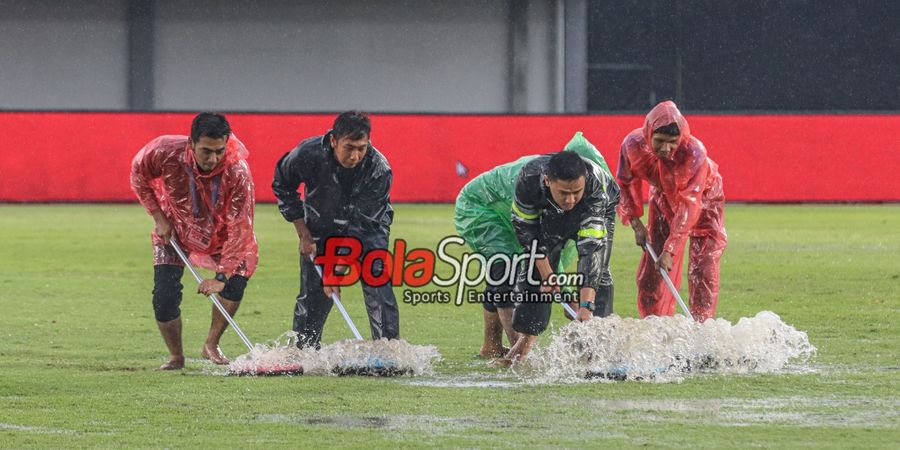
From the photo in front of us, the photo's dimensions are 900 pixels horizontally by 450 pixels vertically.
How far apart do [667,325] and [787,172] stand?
1839cm

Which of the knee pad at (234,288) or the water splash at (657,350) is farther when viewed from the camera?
the knee pad at (234,288)

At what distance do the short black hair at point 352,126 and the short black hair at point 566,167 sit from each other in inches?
41.4

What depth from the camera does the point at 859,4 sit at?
39375 millimetres

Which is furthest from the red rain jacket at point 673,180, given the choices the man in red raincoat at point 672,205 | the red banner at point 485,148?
the red banner at point 485,148

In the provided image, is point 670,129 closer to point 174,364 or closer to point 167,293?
point 167,293

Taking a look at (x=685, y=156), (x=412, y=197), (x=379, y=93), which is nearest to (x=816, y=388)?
(x=685, y=156)

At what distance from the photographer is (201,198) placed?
32.6ft

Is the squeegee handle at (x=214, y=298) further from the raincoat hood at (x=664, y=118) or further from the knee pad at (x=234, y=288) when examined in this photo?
the raincoat hood at (x=664, y=118)

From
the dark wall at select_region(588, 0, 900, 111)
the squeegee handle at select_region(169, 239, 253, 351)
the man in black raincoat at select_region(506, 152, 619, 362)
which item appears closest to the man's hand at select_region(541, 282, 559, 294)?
the man in black raincoat at select_region(506, 152, 619, 362)

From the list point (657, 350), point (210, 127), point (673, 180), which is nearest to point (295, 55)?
point (673, 180)

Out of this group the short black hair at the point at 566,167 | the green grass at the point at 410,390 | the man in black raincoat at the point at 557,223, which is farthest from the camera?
the man in black raincoat at the point at 557,223

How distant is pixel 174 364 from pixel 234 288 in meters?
0.69

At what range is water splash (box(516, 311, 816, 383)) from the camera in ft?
30.5

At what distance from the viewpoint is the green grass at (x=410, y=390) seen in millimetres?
7320
